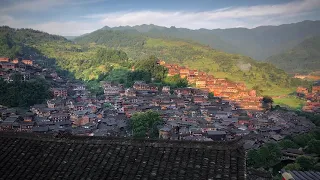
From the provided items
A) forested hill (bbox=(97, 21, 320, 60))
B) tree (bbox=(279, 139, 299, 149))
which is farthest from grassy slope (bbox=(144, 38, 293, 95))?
forested hill (bbox=(97, 21, 320, 60))

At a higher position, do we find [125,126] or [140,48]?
[140,48]

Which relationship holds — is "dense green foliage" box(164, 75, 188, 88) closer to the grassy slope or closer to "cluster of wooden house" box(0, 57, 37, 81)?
the grassy slope

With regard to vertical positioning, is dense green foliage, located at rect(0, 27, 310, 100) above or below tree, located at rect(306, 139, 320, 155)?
above

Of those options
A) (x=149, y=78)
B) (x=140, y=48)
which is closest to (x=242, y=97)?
(x=149, y=78)

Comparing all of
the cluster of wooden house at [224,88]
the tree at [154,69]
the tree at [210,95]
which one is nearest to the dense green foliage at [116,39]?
the cluster of wooden house at [224,88]

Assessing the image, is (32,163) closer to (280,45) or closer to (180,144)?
(180,144)

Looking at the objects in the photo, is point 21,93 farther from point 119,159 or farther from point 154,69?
point 119,159

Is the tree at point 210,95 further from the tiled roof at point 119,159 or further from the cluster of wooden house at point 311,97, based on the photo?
the tiled roof at point 119,159
